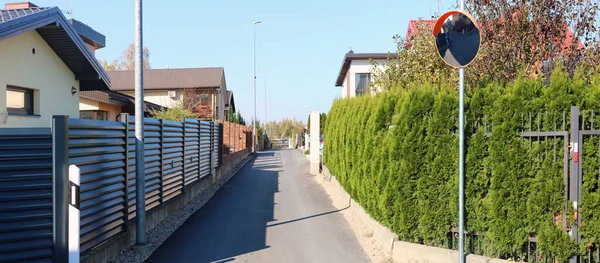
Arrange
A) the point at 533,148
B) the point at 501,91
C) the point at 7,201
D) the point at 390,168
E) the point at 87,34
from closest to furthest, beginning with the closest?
1. the point at 7,201
2. the point at 533,148
3. the point at 501,91
4. the point at 390,168
5. the point at 87,34

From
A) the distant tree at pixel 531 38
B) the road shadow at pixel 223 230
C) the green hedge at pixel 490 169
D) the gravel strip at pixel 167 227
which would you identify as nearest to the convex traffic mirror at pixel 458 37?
the green hedge at pixel 490 169

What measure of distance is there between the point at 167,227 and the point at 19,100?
4.19 meters

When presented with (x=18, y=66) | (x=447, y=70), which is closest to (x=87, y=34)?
(x=18, y=66)

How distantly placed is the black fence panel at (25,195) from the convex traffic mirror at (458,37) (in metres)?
4.90

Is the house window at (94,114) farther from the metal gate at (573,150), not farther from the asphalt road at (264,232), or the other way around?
the metal gate at (573,150)

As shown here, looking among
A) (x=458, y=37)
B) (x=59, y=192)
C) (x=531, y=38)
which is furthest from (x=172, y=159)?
(x=531, y=38)

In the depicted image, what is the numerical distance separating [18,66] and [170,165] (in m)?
3.67

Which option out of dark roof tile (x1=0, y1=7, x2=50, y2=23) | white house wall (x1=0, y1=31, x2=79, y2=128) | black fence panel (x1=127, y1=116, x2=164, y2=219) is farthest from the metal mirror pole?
white house wall (x1=0, y1=31, x2=79, y2=128)

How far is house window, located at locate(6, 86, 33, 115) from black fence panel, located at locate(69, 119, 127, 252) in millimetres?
3692

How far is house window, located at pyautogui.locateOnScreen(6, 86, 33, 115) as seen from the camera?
9398 millimetres

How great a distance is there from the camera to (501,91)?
617cm

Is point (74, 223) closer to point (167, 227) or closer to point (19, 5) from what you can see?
point (167, 227)

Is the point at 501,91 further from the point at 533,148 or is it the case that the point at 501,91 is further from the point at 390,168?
the point at 390,168

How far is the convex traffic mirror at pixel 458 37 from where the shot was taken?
19.3 feet
